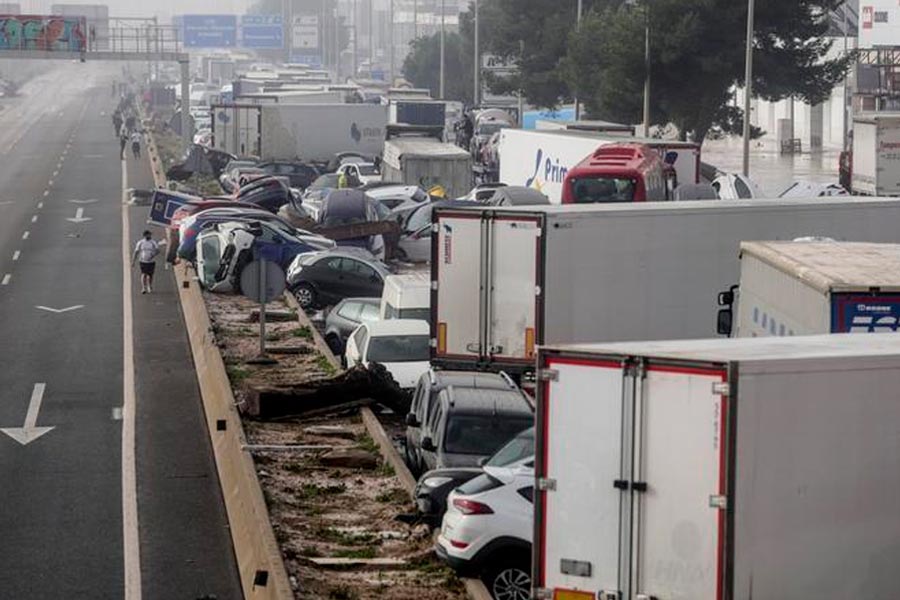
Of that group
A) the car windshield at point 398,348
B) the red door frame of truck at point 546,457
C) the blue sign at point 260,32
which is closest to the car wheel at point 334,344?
the car windshield at point 398,348

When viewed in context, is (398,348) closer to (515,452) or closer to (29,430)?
(29,430)

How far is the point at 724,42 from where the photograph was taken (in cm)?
7500

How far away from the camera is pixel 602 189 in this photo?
40719mm

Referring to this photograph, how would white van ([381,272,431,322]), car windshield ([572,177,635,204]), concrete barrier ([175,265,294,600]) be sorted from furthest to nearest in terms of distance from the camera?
car windshield ([572,177,635,204]), white van ([381,272,431,322]), concrete barrier ([175,265,294,600])

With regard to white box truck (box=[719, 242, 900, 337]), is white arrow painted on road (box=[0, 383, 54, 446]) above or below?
below

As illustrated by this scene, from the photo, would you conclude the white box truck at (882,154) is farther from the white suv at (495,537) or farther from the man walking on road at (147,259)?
the white suv at (495,537)

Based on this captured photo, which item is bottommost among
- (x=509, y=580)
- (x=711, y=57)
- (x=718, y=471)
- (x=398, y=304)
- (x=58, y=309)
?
(x=58, y=309)

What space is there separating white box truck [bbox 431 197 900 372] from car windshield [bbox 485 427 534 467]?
20.8 ft

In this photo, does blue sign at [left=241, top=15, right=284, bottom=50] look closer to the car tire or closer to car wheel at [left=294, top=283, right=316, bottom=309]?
car wheel at [left=294, top=283, right=316, bottom=309]

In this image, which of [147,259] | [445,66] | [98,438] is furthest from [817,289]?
[445,66]

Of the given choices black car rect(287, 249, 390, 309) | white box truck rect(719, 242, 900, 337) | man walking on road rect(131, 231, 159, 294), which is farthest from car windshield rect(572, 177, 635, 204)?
white box truck rect(719, 242, 900, 337)

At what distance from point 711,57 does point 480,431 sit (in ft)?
183

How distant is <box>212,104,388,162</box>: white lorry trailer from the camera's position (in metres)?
74.9

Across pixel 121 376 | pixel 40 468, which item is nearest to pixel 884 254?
pixel 40 468
